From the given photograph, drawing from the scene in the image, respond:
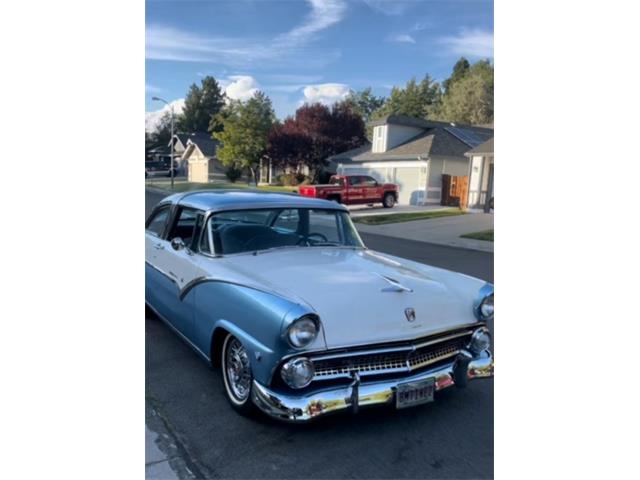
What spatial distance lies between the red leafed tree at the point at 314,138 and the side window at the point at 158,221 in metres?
27.7

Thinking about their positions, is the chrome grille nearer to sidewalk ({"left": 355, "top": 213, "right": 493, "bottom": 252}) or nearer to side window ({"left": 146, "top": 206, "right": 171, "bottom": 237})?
side window ({"left": 146, "top": 206, "right": 171, "bottom": 237})

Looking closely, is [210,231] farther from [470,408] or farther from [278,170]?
[278,170]

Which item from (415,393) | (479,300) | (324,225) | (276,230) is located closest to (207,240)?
(276,230)

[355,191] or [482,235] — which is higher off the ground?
[355,191]

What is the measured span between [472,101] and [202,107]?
42039 mm

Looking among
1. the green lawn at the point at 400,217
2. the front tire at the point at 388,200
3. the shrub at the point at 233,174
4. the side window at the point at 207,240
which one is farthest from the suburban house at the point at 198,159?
the side window at the point at 207,240

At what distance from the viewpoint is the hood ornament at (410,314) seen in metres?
2.91

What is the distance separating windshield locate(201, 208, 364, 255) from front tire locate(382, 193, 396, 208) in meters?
18.1

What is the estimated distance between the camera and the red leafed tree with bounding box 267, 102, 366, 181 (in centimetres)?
3300

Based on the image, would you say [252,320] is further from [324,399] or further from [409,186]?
[409,186]

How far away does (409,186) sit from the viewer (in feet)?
78.9

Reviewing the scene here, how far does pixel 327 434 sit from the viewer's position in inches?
112

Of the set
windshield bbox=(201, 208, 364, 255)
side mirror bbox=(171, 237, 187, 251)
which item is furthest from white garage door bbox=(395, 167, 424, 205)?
side mirror bbox=(171, 237, 187, 251)
